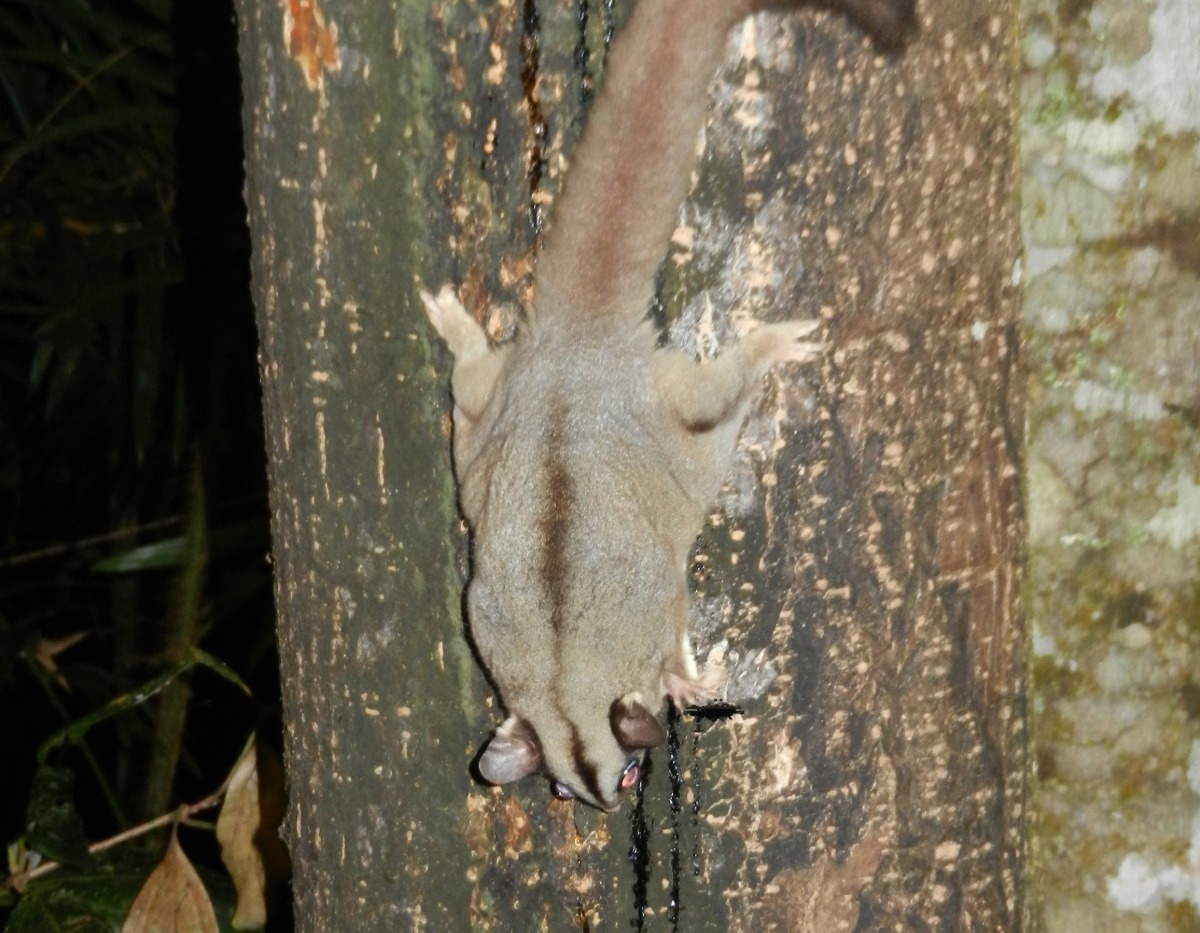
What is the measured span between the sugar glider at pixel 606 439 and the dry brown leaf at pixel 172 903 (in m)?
0.97

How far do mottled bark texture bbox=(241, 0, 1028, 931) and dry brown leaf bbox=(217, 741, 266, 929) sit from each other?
30.6 inches

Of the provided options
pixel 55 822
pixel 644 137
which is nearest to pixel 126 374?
pixel 55 822

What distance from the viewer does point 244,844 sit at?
2.96m

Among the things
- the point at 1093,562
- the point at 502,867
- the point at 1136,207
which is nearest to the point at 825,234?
the point at 502,867

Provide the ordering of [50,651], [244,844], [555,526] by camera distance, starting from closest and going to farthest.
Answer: [555,526] < [244,844] < [50,651]

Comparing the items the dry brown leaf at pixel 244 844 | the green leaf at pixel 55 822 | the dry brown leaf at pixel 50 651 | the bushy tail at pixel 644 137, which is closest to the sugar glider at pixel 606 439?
the bushy tail at pixel 644 137

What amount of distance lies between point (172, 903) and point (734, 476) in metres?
1.62

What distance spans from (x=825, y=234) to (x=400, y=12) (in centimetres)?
70

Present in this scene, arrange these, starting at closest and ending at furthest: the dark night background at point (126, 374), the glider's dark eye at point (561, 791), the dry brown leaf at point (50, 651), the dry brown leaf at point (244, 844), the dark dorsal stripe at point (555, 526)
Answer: the glider's dark eye at point (561, 791)
the dark dorsal stripe at point (555, 526)
the dry brown leaf at point (244, 844)
the dry brown leaf at point (50, 651)
the dark night background at point (126, 374)

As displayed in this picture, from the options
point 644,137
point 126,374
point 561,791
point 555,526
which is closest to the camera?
point 644,137

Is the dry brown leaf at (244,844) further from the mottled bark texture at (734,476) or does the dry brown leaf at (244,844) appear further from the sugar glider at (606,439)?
the sugar glider at (606,439)

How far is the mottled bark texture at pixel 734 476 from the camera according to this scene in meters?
1.92

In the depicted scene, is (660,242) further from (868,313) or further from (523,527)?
(523,527)

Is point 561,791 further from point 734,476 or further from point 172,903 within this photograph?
point 172,903
